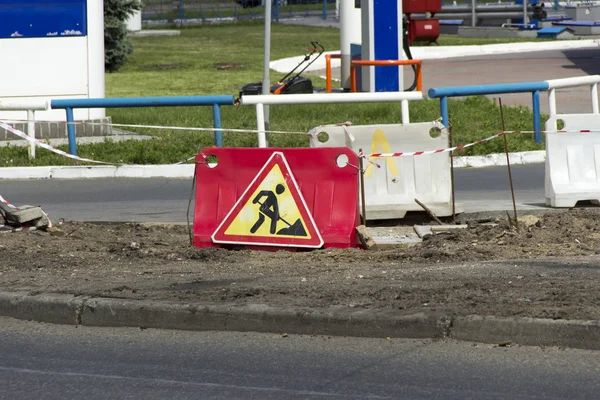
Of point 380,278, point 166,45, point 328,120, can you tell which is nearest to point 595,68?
point 328,120

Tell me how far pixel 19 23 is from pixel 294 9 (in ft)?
148

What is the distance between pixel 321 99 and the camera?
1484 centimetres

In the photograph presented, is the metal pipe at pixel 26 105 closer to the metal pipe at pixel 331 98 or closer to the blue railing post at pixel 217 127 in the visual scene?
the blue railing post at pixel 217 127

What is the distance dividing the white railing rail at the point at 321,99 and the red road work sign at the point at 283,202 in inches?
174

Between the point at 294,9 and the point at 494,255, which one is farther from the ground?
the point at 294,9

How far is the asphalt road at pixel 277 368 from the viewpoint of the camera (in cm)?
552

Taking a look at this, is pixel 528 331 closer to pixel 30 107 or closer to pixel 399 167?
pixel 399 167

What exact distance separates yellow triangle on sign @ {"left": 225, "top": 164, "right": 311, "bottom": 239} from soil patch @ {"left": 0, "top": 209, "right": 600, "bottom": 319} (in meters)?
0.22

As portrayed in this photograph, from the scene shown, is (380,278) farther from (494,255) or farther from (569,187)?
(569,187)

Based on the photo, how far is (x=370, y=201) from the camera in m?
10.7

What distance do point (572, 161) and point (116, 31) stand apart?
22654 millimetres

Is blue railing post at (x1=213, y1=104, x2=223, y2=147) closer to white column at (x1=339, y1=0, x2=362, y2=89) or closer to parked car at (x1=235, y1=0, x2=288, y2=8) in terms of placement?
white column at (x1=339, y1=0, x2=362, y2=89)

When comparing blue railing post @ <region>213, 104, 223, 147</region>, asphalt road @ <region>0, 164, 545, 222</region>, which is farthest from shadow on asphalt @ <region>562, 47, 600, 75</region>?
blue railing post @ <region>213, 104, 223, 147</region>

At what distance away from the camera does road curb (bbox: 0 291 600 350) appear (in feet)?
20.1
